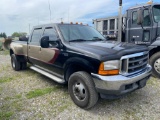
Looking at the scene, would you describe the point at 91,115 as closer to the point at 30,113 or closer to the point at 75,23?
the point at 30,113

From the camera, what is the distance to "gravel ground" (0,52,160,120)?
3.01 metres

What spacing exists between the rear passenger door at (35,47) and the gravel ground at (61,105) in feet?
2.91

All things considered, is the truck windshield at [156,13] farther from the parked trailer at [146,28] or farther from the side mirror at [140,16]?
the side mirror at [140,16]

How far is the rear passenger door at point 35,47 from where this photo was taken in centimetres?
475

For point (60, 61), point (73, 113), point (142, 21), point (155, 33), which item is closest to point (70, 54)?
point (60, 61)

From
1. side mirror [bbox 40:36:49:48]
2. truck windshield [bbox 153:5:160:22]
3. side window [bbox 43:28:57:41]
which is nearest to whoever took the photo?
side mirror [bbox 40:36:49:48]

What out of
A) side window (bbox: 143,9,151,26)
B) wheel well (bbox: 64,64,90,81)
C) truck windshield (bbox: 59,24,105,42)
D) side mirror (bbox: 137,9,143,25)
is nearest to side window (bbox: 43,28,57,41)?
truck windshield (bbox: 59,24,105,42)

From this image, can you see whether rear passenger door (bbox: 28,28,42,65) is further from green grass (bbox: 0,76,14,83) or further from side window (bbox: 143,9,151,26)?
side window (bbox: 143,9,151,26)

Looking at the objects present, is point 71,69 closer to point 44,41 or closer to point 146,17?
point 44,41

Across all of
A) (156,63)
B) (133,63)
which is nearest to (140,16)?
(156,63)

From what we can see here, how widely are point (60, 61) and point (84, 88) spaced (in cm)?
102

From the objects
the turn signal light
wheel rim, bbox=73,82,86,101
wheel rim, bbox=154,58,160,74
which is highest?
the turn signal light

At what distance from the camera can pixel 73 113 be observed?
10.2 ft

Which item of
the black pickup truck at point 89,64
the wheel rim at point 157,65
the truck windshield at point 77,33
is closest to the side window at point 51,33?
the black pickup truck at point 89,64
